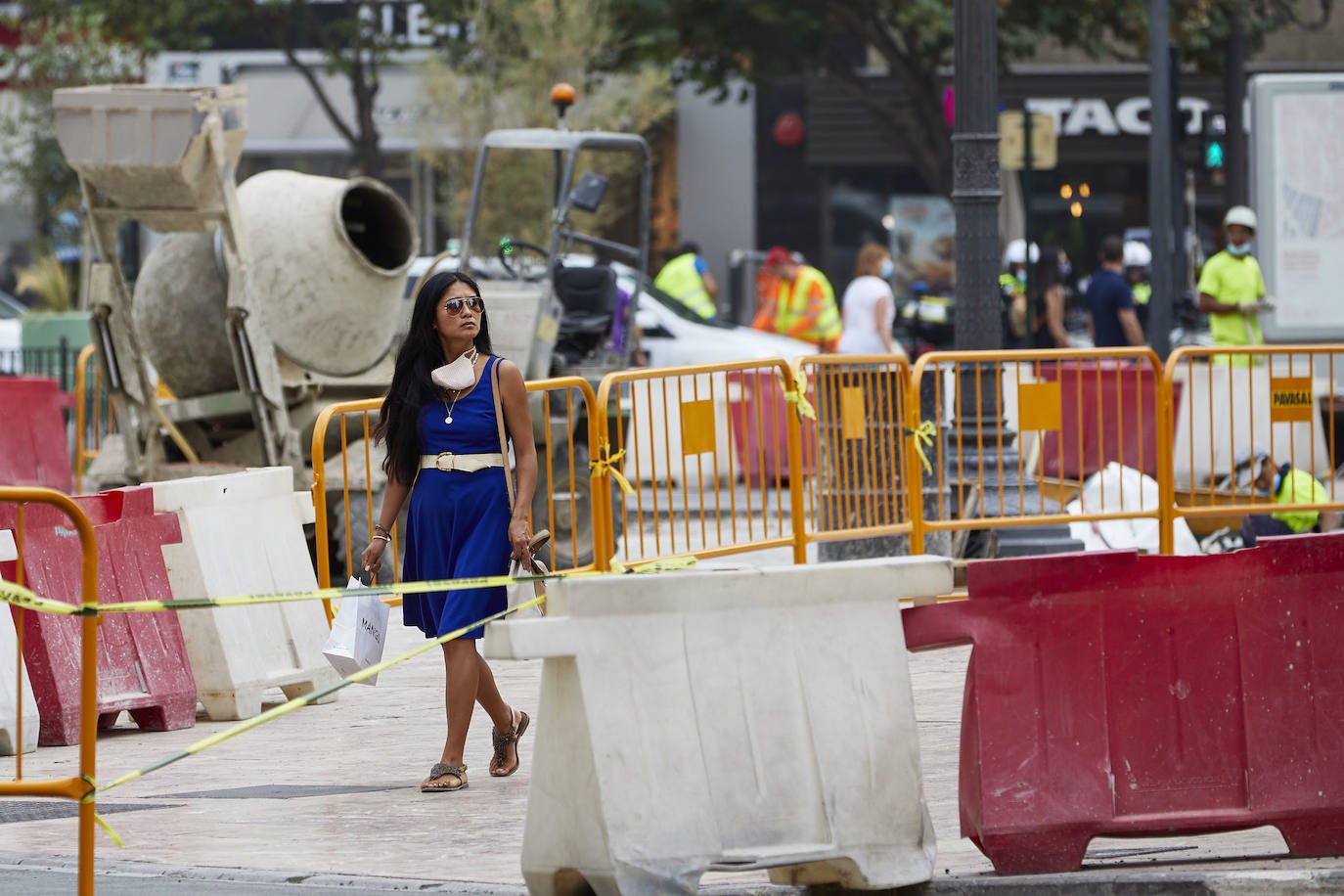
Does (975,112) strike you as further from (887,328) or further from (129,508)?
(887,328)

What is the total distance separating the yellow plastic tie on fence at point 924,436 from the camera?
10359 mm

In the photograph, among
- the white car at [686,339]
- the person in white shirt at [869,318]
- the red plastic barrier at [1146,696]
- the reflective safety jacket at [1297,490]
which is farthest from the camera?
the white car at [686,339]

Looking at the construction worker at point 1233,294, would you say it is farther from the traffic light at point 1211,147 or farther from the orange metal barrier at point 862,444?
the traffic light at point 1211,147

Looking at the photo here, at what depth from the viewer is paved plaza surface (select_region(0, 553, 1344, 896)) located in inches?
213

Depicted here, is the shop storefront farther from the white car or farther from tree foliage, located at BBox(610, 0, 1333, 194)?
the white car

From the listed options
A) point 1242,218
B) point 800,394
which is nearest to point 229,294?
point 800,394

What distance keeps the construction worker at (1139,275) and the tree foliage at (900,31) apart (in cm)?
262

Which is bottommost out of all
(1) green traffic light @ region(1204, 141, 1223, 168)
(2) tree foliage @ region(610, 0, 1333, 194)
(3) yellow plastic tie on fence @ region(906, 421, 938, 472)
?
(3) yellow plastic tie on fence @ region(906, 421, 938, 472)

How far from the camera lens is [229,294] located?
432 inches

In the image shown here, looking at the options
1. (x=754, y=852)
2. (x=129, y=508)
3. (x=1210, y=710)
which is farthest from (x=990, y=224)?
(x=754, y=852)

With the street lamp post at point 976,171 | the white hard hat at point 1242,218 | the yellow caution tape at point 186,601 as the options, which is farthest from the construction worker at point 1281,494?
the yellow caution tape at point 186,601

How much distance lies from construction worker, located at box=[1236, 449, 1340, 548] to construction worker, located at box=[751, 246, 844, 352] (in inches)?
394

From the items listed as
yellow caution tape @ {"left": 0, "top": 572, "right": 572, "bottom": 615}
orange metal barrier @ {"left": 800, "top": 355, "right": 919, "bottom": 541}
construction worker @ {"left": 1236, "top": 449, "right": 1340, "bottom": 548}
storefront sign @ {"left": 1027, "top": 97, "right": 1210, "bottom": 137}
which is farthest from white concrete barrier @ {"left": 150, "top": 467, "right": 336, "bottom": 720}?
storefront sign @ {"left": 1027, "top": 97, "right": 1210, "bottom": 137}

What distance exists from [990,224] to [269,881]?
21.6ft
